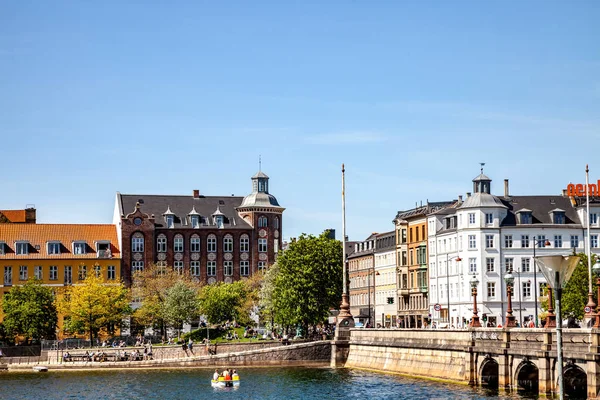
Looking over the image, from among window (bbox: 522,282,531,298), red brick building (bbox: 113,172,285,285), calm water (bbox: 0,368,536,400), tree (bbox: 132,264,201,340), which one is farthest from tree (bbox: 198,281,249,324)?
window (bbox: 522,282,531,298)

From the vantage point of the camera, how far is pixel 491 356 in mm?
71875

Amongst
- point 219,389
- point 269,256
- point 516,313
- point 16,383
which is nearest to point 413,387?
point 219,389

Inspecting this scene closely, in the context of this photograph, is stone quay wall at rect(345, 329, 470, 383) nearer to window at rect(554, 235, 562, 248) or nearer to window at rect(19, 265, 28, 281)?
window at rect(554, 235, 562, 248)

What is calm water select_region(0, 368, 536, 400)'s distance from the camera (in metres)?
76.1

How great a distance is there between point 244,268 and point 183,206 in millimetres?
12903

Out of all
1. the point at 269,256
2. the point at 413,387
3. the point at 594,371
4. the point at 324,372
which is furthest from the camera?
the point at 269,256

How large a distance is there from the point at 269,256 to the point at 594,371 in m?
112

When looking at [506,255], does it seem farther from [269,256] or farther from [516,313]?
[269,256]

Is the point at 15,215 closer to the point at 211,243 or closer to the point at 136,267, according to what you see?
the point at 136,267

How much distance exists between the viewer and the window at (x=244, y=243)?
16400 cm

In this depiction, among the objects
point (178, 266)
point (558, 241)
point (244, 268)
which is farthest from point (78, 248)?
point (558, 241)

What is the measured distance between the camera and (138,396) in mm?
84000

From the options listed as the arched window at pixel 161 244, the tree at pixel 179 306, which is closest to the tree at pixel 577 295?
the tree at pixel 179 306

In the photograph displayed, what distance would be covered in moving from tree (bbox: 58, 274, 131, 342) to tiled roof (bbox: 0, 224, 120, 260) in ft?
38.7
